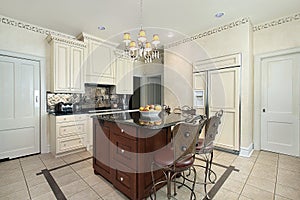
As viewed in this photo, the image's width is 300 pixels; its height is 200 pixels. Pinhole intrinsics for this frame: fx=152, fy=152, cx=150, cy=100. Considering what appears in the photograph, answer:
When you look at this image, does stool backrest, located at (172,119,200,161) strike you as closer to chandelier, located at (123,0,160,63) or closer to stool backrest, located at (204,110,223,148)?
stool backrest, located at (204,110,223,148)

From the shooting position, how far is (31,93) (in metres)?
3.32

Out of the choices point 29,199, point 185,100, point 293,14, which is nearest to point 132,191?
point 29,199

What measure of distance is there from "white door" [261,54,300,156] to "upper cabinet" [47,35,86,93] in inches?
168

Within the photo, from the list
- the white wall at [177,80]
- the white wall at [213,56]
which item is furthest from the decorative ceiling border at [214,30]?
the white wall at [177,80]

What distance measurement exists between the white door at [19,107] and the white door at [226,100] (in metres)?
3.98

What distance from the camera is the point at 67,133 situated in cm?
328

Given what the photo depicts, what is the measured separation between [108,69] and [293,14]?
4257mm

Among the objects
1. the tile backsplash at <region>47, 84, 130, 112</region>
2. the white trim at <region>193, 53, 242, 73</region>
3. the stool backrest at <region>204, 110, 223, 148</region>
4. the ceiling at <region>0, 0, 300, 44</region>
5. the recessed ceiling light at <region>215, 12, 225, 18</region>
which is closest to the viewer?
the stool backrest at <region>204, 110, 223, 148</region>

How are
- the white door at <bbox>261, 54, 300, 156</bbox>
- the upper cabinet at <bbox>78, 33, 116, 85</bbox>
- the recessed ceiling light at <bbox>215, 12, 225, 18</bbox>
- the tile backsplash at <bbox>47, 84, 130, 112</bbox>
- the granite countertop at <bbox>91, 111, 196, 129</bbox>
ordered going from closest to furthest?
the granite countertop at <bbox>91, 111, 196, 129</bbox>, the recessed ceiling light at <bbox>215, 12, 225, 18</bbox>, the white door at <bbox>261, 54, 300, 156</bbox>, the tile backsplash at <bbox>47, 84, 130, 112</bbox>, the upper cabinet at <bbox>78, 33, 116, 85</bbox>

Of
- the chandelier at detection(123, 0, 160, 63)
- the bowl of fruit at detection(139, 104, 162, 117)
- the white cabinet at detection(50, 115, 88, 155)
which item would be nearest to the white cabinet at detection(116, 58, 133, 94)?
the white cabinet at detection(50, 115, 88, 155)

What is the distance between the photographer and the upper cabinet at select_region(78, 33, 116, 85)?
3848 millimetres

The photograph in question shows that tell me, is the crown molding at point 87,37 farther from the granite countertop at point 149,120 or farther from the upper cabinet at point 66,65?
the granite countertop at point 149,120

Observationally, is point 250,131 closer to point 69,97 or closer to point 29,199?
point 29,199

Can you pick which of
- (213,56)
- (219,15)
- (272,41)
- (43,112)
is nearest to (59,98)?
(43,112)
